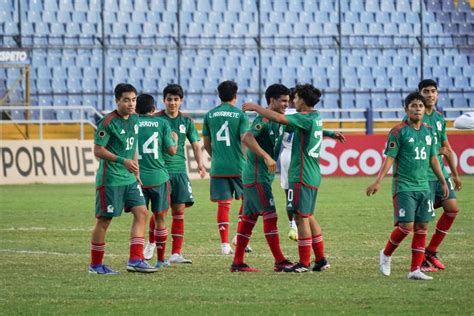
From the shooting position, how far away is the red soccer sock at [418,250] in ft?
35.7

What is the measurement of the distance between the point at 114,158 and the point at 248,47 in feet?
73.5

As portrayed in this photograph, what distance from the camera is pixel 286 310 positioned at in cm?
877

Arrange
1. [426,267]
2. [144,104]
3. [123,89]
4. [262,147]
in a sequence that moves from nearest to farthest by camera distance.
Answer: [123,89] < [426,267] < [262,147] < [144,104]

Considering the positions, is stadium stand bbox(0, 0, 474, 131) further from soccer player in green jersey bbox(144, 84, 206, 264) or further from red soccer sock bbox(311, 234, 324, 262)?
red soccer sock bbox(311, 234, 324, 262)

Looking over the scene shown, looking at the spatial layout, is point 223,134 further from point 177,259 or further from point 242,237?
point 242,237

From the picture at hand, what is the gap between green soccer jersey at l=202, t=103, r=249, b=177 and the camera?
45.1 ft

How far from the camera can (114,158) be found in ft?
36.6

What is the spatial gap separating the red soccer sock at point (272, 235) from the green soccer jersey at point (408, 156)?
4.52 ft

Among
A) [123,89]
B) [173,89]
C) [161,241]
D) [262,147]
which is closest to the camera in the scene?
[123,89]

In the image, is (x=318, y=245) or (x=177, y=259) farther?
(x=177, y=259)

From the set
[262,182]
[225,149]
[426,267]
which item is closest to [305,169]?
[262,182]

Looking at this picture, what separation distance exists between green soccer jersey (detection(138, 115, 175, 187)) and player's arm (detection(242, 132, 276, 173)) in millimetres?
1106

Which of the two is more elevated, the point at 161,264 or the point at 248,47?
the point at 248,47

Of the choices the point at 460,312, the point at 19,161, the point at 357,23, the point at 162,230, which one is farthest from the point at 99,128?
the point at 357,23
